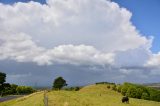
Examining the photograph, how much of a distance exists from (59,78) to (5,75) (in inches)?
1224

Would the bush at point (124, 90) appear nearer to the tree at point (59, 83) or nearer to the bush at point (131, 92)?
the bush at point (131, 92)

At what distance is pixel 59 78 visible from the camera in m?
141

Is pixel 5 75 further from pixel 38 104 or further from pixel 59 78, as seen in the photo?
pixel 38 104

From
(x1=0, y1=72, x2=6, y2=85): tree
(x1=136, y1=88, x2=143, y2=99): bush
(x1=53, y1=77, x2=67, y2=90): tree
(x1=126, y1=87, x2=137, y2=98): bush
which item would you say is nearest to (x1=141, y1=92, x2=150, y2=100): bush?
(x1=136, y1=88, x2=143, y2=99): bush

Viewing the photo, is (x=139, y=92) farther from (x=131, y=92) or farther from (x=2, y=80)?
(x=2, y=80)

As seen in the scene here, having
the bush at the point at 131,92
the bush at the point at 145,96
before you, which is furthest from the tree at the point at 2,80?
the bush at the point at 145,96

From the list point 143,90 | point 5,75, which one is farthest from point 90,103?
point 5,75

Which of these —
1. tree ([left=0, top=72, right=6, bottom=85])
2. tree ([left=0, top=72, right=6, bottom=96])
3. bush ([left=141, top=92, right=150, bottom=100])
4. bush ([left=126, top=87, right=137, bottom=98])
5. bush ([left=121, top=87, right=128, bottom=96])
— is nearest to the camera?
bush ([left=121, top=87, right=128, bottom=96])

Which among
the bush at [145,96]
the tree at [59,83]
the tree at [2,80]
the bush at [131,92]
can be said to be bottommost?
the bush at [145,96]

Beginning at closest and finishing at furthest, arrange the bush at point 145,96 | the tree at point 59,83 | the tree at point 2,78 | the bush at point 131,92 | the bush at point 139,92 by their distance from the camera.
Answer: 1. the bush at point 131,92
2. the bush at point 139,92
3. the bush at point 145,96
4. the tree at point 59,83
5. the tree at point 2,78

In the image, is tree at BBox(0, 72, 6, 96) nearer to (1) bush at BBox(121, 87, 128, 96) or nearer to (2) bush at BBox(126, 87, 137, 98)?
(1) bush at BBox(121, 87, 128, 96)

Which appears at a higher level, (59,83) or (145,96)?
(59,83)

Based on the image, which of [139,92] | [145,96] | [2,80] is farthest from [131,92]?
[2,80]

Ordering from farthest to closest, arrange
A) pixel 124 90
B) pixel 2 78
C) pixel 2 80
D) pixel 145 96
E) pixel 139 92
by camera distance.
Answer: pixel 2 80, pixel 2 78, pixel 145 96, pixel 124 90, pixel 139 92
